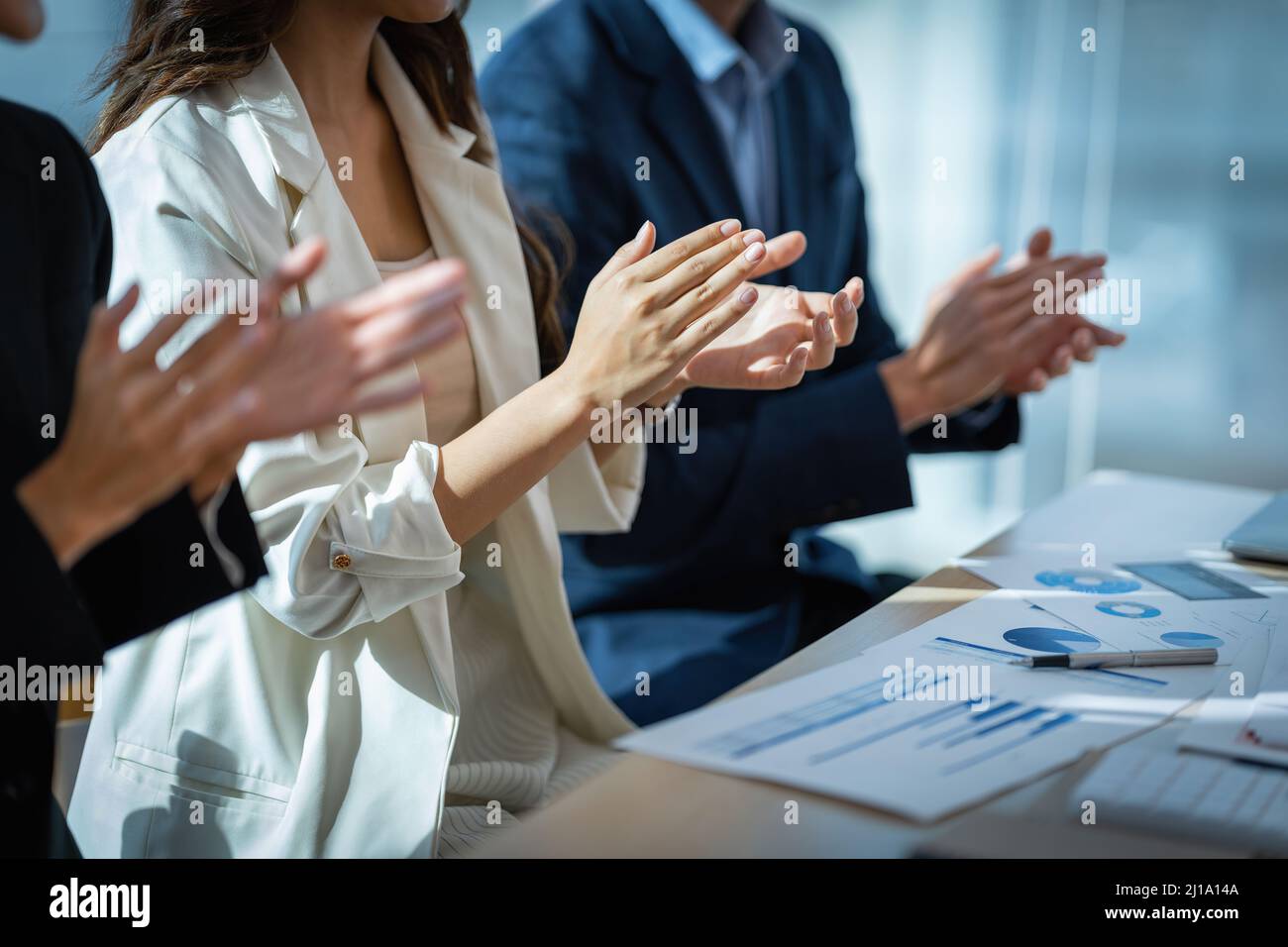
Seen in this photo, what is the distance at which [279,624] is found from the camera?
1.03 meters

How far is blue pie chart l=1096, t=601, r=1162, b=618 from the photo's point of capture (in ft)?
3.29

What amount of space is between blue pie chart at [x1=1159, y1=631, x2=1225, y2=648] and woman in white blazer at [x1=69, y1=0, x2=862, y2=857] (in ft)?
1.24

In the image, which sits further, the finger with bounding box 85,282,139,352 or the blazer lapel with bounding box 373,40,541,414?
the blazer lapel with bounding box 373,40,541,414

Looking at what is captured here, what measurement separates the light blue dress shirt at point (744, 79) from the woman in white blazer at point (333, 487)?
1.81 ft

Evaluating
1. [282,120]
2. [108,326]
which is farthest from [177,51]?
[108,326]

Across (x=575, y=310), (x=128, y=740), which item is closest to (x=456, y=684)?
(x=128, y=740)

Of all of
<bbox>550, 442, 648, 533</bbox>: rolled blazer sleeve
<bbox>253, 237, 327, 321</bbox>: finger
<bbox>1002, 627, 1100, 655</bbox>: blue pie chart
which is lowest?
<bbox>1002, 627, 1100, 655</bbox>: blue pie chart

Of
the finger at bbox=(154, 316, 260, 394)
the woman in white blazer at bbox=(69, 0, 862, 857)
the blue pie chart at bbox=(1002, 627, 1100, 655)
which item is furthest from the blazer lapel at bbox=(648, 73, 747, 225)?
the finger at bbox=(154, 316, 260, 394)

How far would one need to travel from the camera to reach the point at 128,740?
102 centimetres

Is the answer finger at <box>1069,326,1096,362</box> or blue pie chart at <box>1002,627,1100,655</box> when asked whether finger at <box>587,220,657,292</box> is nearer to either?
blue pie chart at <box>1002,627,1100,655</box>

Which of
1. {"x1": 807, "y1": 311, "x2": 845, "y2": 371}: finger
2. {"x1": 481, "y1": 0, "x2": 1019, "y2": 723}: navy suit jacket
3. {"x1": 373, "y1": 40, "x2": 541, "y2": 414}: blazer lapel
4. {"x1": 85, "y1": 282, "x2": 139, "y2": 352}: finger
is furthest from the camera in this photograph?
{"x1": 481, "y1": 0, "x2": 1019, "y2": 723}: navy suit jacket

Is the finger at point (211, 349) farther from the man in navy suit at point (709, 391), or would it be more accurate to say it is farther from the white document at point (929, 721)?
the man in navy suit at point (709, 391)

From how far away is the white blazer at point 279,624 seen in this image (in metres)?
0.97
